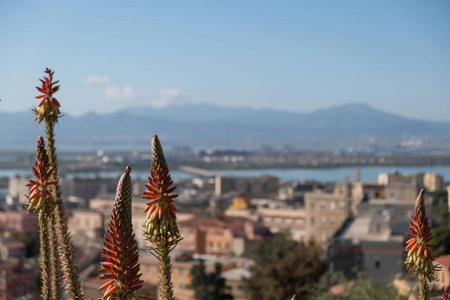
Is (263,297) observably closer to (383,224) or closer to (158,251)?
(383,224)

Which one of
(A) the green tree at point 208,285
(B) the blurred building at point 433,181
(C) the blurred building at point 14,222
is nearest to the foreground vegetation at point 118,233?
(A) the green tree at point 208,285

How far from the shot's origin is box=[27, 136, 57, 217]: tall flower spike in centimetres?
296

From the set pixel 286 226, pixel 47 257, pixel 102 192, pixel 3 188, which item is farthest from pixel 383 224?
pixel 3 188

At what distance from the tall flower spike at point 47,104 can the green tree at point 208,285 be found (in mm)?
18991

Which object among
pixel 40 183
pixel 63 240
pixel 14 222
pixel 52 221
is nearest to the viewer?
pixel 40 183

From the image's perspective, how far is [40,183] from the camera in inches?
118

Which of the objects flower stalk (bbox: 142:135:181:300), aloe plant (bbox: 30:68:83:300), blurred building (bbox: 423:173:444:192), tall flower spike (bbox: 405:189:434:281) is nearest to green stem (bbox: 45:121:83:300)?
aloe plant (bbox: 30:68:83:300)

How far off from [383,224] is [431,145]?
142 m

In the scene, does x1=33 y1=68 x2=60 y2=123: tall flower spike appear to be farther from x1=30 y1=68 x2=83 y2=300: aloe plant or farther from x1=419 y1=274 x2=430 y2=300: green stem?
x1=419 y1=274 x2=430 y2=300: green stem

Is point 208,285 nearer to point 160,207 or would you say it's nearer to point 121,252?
point 160,207

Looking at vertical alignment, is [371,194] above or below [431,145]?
below

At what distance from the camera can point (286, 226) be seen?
4753 cm

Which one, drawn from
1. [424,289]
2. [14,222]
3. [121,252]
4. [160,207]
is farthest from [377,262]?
[14,222]

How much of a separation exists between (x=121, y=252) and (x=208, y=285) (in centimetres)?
2046
